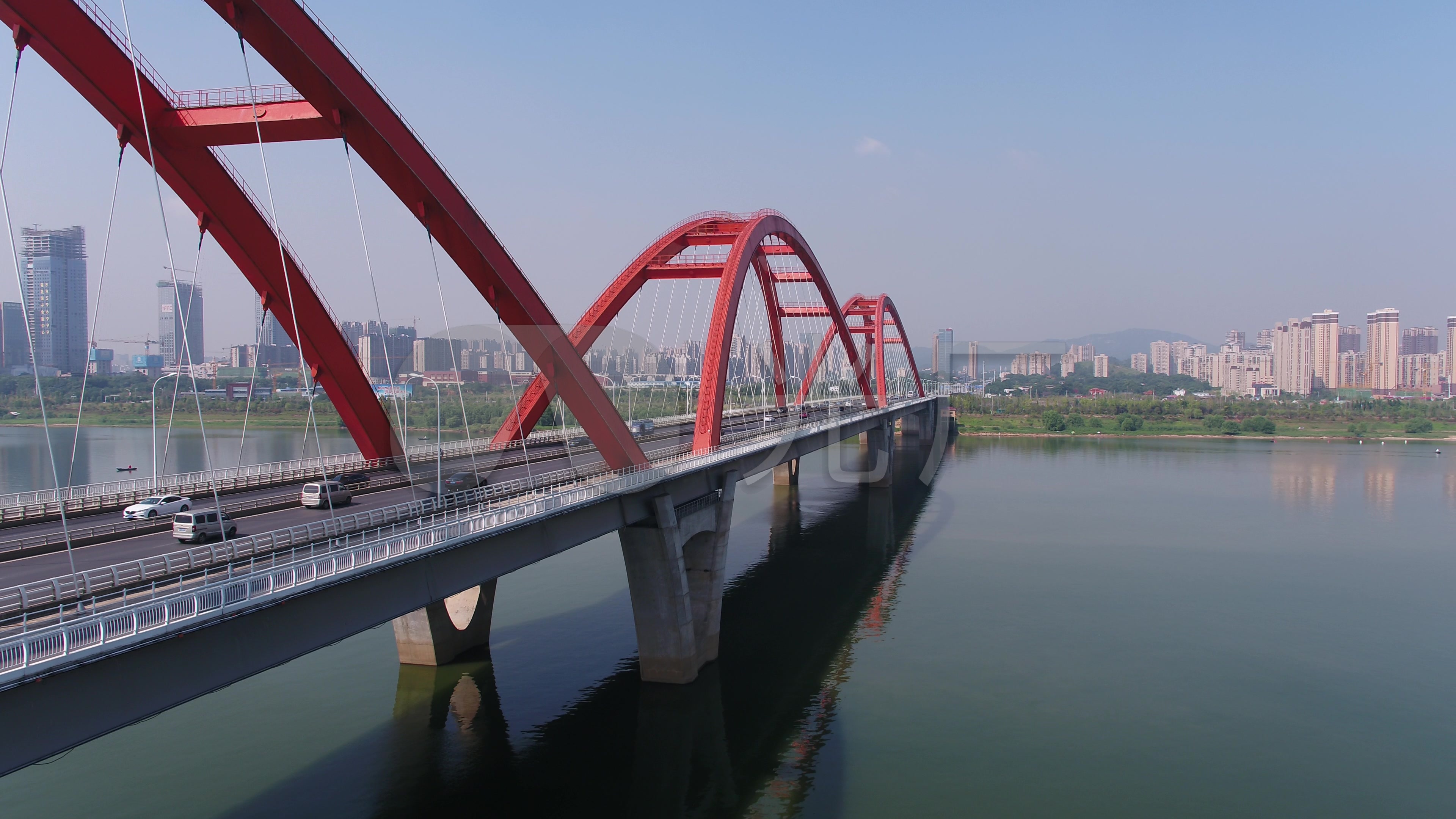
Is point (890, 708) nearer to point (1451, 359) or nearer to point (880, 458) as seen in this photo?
point (880, 458)

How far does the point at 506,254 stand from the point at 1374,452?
94393 millimetres

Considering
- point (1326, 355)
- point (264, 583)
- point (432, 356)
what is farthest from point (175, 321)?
point (1326, 355)

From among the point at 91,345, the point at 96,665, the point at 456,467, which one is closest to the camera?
the point at 96,665

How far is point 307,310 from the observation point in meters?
18.9

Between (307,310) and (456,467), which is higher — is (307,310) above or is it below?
above

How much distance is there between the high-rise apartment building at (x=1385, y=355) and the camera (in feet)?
587

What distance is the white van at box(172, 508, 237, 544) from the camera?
44.7ft

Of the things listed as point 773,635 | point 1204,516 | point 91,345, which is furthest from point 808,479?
point 91,345

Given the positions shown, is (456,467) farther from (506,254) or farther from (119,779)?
(119,779)

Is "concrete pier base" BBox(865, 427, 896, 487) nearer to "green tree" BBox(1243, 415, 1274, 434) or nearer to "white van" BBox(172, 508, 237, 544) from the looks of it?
"white van" BBox(172, 508, 237, 544)

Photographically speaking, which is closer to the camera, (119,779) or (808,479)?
(119,779)

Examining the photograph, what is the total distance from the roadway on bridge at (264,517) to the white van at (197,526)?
20cm

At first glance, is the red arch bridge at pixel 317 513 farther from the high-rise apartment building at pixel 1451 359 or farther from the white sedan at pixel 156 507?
the high-rise apartment building at pixel 1451 359

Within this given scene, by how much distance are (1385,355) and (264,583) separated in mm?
233332
